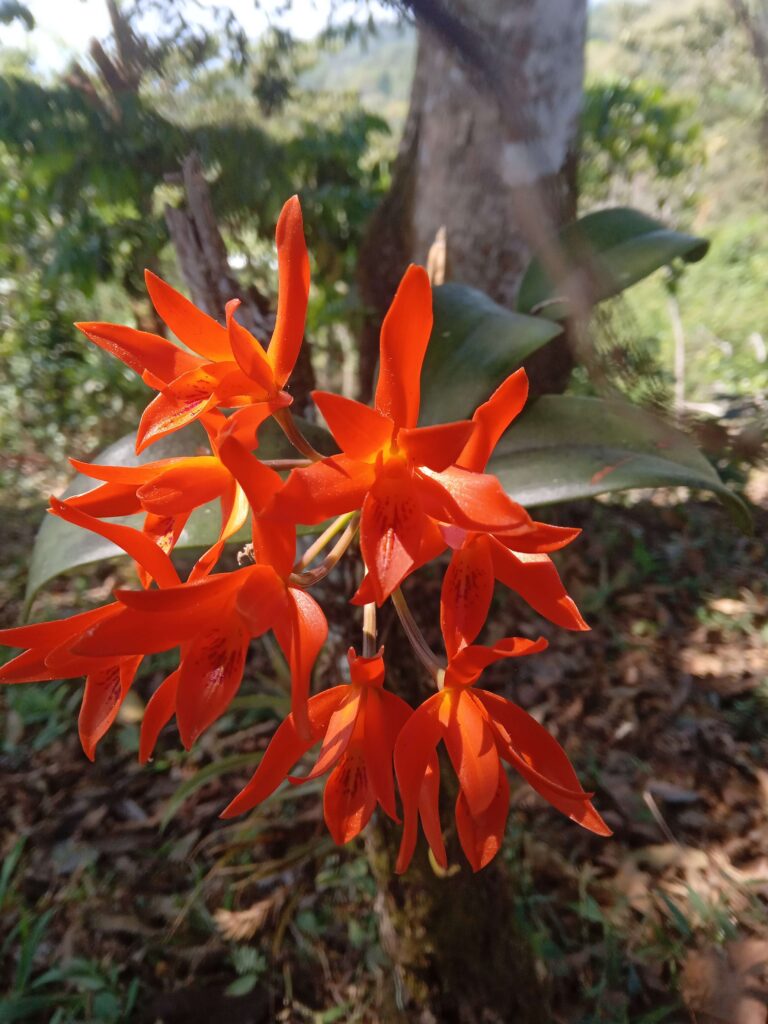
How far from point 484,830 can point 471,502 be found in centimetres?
32

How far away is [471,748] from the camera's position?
559mm

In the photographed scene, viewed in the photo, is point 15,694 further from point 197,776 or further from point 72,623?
point 72,623

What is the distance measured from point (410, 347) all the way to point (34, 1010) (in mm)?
1312

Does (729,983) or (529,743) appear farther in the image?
(729,983)

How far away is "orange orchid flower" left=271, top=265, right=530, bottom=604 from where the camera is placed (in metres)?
0.43

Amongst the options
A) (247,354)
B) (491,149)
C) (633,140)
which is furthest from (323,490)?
(633,140)

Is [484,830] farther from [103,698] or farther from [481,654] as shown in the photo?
[103,698]

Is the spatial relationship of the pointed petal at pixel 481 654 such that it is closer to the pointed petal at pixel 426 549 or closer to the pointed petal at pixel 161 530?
the pointed petal at pixel 426 549

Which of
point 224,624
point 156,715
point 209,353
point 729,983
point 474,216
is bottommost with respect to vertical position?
point 729,983

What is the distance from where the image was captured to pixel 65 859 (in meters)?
1.40

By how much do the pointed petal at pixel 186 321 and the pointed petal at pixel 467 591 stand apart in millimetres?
290

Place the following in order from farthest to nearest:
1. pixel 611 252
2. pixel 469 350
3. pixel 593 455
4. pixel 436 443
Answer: pixel 611 252, pixel 469 350, pixel 593 455, pixel 436 443

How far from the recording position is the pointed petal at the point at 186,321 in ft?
1.85

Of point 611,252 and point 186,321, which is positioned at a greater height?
point 611,252
